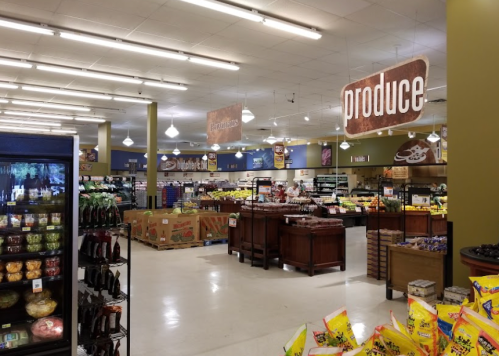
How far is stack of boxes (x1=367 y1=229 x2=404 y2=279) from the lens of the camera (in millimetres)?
6590

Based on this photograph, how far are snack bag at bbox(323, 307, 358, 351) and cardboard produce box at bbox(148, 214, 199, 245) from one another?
8.72m

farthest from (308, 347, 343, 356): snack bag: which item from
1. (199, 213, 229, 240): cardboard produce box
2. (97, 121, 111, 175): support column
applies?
(97, 121, 111, 175): support column

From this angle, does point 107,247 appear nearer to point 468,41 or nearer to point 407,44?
point 468,41

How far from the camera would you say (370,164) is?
1961 cm

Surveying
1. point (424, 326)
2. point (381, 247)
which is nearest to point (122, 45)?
point (381, 247)

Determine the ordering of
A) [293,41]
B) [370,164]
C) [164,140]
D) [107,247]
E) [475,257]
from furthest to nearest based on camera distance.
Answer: [164,140]
[370,164]
[293,41]
[107,247]
[475,257]

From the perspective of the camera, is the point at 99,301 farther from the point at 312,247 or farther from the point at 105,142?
the point at 105,142

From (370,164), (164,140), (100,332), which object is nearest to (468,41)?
(100,332)

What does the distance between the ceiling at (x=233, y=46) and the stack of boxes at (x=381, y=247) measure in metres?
3.51

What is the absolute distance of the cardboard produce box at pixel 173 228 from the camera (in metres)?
9.75

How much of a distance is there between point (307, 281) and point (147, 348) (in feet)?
11.2

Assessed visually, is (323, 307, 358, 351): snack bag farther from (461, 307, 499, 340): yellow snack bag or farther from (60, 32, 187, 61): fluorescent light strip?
(60, 32, 187, 61): fluorescent light strip

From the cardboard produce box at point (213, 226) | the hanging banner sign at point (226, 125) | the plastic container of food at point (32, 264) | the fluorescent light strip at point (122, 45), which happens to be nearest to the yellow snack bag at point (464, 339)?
the plastic container of food at point (32, 264)

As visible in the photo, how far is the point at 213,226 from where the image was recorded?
34.6ft
